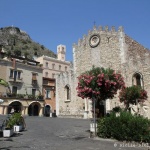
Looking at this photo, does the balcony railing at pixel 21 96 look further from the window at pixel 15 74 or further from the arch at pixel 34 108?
the window at pixel 15 74

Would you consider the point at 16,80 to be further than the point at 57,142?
Yes

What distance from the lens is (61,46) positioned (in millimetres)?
70812

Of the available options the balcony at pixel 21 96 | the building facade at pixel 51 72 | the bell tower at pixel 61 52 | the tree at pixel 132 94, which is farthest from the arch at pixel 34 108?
the bell tower at pixel 61 52

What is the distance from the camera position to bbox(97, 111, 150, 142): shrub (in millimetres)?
9125

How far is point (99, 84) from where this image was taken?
1166cm

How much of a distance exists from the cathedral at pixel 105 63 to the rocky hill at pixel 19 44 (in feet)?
167

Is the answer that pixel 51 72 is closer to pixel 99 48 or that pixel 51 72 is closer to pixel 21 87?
pixel 21 87

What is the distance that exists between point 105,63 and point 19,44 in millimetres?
70811

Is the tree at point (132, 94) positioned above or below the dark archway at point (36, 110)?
above

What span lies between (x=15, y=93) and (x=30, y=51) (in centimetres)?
5038

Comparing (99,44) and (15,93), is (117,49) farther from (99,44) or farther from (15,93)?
(15,93)

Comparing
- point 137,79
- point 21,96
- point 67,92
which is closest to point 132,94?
point 137,79

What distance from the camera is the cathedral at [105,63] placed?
23.5 meters

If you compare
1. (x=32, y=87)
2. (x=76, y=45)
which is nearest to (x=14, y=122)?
(x=76, y=45)
